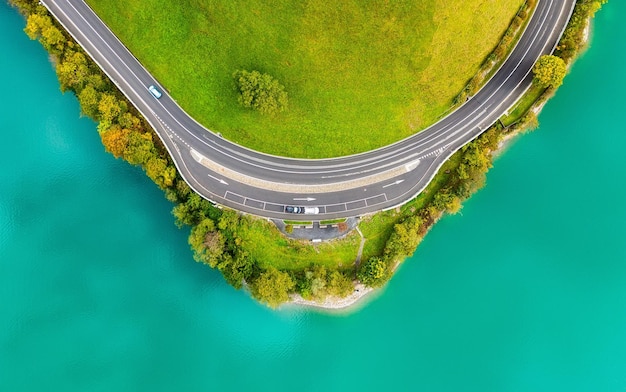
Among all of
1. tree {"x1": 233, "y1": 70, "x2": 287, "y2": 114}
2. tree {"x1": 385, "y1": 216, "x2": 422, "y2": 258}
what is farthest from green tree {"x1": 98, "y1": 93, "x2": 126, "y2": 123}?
tree {"x1": 385, "y1": 216, "x2": 422, "y2": 258}

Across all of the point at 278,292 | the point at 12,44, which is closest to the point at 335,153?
the point at 278,292

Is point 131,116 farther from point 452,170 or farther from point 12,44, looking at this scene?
point 452,170

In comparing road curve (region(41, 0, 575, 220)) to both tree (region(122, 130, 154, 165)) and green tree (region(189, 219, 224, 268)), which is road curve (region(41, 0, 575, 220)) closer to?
tree (region(122, 130, 154, 165))

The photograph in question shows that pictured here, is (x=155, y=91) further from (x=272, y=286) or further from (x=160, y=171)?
(x=272, y=286)

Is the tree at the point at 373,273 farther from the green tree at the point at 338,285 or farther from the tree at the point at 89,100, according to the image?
the tree at the point at 89,100

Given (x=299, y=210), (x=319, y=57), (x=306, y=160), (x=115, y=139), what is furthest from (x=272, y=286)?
(x=319, y=57)

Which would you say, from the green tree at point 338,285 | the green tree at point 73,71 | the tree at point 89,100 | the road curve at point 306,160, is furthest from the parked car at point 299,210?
the green tree at point 73,71
